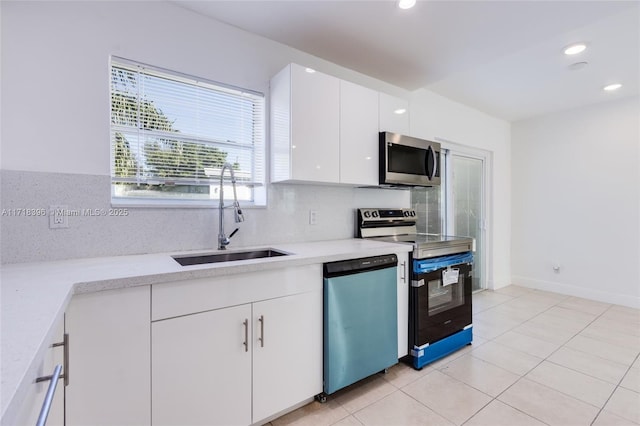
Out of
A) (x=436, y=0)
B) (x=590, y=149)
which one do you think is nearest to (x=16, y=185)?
(x=436, y=0)

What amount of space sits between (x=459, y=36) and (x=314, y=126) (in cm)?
125

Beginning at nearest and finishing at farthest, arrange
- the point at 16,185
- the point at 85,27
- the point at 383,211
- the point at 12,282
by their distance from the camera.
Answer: the point at 12,282 → the point at 16,185 → the point at 85,27 → the point at 383,211

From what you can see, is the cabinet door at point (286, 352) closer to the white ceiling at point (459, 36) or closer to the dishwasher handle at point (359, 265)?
the dishwasher handle at point (359, 265)

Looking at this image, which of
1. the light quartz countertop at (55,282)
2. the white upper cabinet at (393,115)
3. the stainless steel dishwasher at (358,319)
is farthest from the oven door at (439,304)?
the white upper cabinet at (393,115)

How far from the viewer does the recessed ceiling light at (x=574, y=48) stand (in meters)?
2.50

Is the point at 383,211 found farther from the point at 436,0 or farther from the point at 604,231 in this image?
the point at 604,231

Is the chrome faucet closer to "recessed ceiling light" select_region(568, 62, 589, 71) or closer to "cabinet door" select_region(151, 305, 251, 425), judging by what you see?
"cabinet door" select_region(151, 305, 251, 425)

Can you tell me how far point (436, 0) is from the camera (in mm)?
1840

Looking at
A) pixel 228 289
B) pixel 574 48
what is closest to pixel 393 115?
pixel 574 48

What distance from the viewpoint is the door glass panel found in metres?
4.06

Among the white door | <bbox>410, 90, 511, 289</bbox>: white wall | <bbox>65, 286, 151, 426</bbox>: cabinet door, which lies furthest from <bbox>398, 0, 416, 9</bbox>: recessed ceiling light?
the white door

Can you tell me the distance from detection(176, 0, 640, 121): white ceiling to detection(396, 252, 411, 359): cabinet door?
5.31ft

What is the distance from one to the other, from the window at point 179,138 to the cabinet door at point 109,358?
0.76 meters

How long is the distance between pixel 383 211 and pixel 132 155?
2.14 metres
